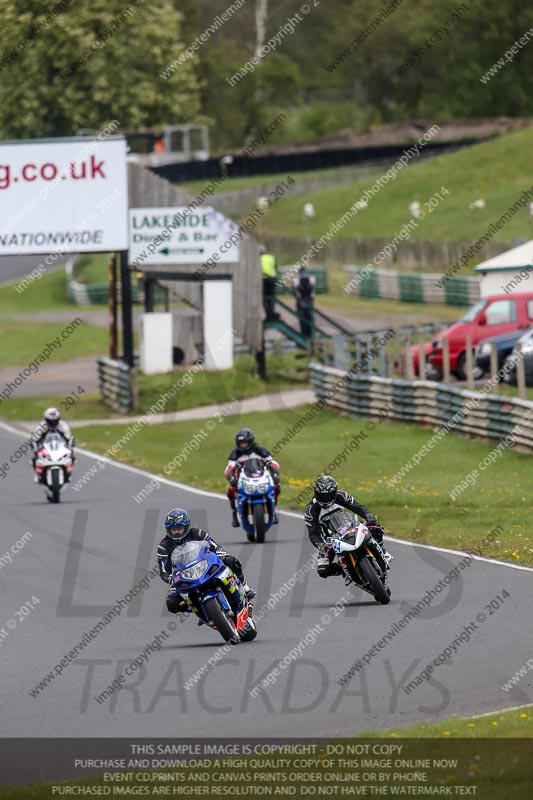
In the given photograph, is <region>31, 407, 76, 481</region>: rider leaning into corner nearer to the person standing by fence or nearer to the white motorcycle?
the white motorcycle

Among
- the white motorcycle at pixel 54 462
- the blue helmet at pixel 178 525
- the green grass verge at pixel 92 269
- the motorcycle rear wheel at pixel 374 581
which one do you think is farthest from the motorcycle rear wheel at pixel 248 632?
the green grass verge at pixel 92 269

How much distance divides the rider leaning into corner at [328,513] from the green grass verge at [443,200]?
49.1 m

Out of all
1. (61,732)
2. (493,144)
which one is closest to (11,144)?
(61,732)

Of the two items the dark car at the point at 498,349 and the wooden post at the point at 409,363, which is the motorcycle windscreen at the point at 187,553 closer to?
the wooden post at the point at 409,363

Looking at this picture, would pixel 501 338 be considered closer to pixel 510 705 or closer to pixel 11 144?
pixel 11 144

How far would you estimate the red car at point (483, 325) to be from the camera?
111 feet

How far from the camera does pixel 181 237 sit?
1567 inches

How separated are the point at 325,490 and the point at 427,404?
16.3 meters

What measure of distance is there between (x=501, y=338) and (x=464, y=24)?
64.2 m

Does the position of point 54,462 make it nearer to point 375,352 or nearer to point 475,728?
point 375,352

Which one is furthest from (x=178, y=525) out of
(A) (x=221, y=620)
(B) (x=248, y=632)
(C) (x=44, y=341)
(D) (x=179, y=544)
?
(C) (x=44, y=341)

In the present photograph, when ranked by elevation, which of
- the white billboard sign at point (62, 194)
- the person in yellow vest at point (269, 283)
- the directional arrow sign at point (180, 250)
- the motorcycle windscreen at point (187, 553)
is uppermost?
the white billboard sign at point (62, 194)

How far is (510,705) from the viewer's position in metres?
10.7

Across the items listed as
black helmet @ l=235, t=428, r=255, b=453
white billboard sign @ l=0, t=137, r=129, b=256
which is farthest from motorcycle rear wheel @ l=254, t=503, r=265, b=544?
white billboard sign @ l=0, t=137, r=129, b=256
